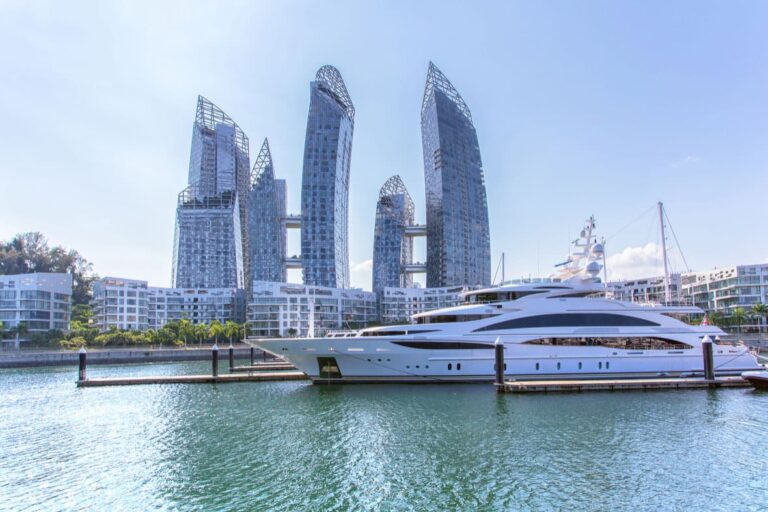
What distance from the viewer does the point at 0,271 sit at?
109500 millimetres

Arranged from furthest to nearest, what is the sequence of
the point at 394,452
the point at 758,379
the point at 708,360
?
1. the point at 708,360
2. the point at 758,379
3. the point at 394,452

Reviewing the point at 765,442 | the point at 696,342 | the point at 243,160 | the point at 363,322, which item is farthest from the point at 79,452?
the point at 243,160

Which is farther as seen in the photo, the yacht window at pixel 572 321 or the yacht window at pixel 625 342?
the yacht window at pixel 625 342

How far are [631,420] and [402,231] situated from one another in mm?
113108

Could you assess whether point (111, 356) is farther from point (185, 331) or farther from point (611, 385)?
point (611, 385)

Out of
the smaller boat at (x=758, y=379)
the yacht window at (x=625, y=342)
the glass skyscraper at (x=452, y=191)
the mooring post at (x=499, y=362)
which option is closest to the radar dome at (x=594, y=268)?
the yacht window at (x=625, y=342)

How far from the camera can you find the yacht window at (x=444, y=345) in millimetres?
35062

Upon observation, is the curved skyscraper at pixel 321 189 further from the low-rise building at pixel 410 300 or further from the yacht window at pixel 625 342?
the yacht window at pixel 625 342

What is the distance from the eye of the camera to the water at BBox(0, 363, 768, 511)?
49.5 ft

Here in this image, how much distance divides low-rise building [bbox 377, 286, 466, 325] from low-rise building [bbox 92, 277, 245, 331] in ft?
106

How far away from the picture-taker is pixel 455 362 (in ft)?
115

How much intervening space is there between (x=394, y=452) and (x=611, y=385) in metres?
18.5

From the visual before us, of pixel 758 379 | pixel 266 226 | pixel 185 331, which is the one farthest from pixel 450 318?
pixel 266 226

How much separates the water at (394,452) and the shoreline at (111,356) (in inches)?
1499
